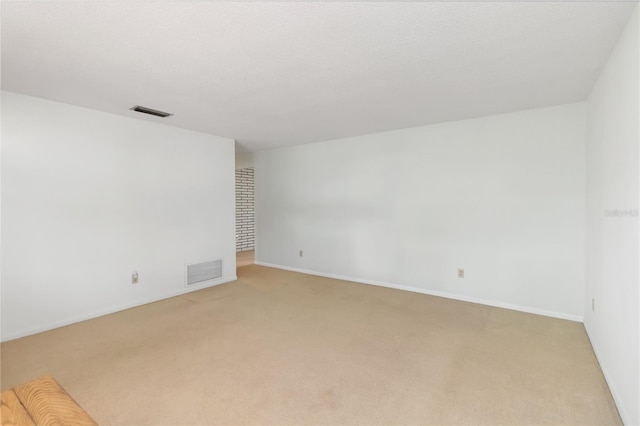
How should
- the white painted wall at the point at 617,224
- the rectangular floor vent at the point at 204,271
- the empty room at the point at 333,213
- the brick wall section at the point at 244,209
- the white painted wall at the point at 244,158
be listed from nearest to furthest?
the white painted wall at the point at 617,224, the empty room at the point at 333,213, the rectangular floor vent at the point at 204,271, the white painted wall at the point at 244,158, the brick wall section at the point at 244,209

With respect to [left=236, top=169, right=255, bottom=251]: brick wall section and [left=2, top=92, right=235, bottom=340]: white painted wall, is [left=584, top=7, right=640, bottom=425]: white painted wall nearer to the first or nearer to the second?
[left=2, top=92, right=235, bottom=340]: white painted wall

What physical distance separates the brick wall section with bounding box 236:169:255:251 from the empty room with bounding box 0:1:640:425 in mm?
2635

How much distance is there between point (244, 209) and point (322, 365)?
5986 millimetres

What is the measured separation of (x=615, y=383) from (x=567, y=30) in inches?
86.3

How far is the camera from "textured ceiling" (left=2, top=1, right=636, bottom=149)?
1624 millimetres

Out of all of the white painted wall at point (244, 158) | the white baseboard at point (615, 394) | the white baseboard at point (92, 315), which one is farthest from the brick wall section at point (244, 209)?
the white baseboard at point (615, 394)

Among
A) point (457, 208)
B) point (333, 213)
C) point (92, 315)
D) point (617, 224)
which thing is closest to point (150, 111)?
point (92, 315)

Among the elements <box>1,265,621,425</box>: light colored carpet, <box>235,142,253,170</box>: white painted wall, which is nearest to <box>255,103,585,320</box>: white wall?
<box>1,265,621,425</box>: light colored carpet

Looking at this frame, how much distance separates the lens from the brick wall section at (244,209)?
7609mm

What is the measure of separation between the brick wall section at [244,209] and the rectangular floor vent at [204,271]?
304 cm

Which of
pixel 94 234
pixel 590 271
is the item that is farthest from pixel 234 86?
pixel 590 271

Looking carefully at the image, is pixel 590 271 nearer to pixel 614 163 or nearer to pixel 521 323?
pixel 521 323

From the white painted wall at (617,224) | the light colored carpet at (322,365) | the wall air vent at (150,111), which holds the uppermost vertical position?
the wall air vent at (150,111)

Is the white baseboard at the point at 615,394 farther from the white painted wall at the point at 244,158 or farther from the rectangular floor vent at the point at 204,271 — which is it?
the white painted wall at the point at 244,158
